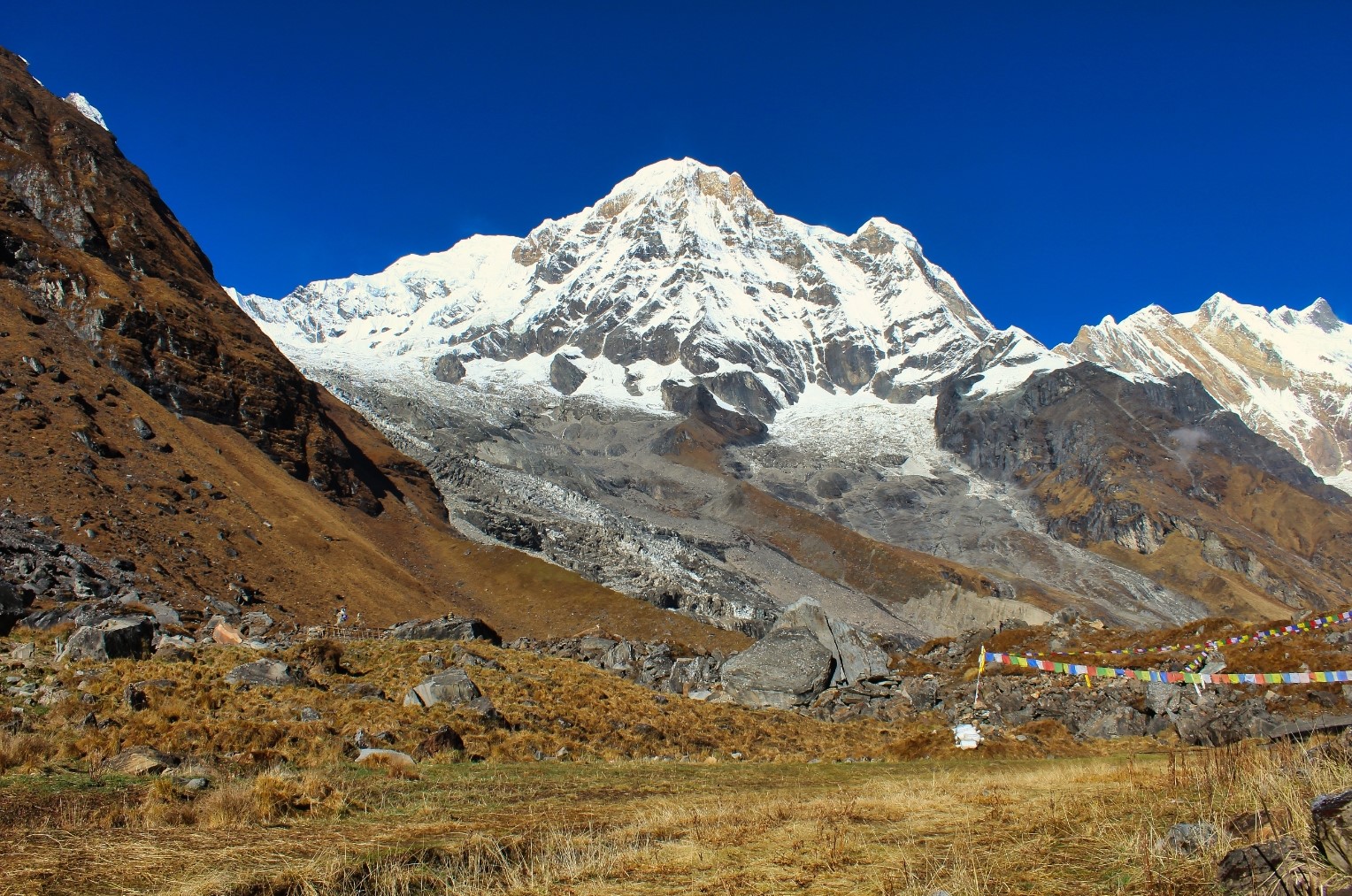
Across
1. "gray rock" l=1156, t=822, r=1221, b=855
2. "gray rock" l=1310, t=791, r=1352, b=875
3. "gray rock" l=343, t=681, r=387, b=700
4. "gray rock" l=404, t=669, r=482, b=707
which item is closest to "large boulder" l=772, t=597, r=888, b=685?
"gray rock" l=404, t=669, r=482, b=707

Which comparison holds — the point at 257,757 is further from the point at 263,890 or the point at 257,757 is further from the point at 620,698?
the point at 620,698

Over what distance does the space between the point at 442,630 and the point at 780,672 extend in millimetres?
16818

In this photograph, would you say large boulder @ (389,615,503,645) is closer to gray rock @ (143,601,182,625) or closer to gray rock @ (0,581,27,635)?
gray rock @ (143,601,182,625)

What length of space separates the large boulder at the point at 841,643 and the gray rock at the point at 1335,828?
2951 cm

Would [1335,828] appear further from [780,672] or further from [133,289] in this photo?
[133,289]

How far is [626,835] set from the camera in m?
8.10

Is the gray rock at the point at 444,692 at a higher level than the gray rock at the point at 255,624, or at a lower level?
lower

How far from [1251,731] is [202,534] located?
4934 centimetres

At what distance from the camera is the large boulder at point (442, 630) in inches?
1527

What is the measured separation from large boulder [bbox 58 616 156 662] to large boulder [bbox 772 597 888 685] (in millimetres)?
24777

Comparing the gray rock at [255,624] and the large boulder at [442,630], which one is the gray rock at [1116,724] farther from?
the gray rock at [255,624]

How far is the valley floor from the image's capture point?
5797 millimetres

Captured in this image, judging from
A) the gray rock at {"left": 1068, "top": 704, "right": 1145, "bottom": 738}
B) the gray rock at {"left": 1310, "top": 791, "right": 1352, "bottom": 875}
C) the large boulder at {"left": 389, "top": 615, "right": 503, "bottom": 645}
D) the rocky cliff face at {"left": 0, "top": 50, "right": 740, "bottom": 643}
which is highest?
the rocky cliff face at {"left": 0, "top": 50, "right": 740, "bottom": 643}

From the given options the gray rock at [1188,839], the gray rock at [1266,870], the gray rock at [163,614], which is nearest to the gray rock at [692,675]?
the gray rock at [163,614]
